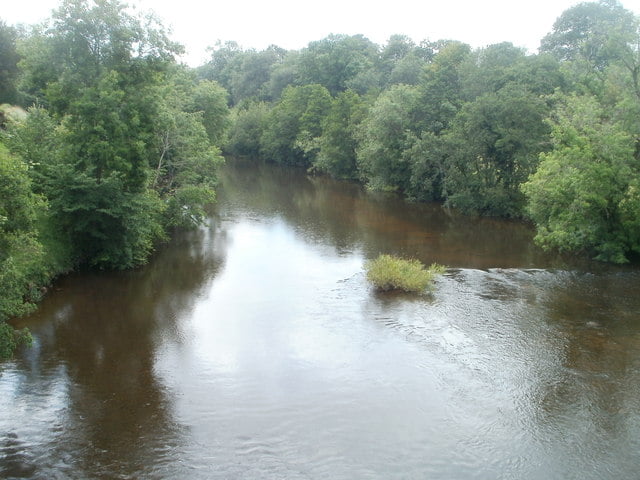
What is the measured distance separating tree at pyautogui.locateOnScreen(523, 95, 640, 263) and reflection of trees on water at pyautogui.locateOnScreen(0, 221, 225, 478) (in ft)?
59.4

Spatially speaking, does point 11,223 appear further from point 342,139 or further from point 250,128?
point 250,128

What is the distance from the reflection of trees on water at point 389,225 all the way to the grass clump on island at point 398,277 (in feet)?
16.7

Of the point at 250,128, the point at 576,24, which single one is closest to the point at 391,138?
the point at 576,24

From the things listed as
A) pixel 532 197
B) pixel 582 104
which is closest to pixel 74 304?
pixel 532 197

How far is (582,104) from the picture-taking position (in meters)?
29.4

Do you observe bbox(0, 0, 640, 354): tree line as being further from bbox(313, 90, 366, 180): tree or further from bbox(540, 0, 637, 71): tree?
bbox(540, 0, 637, 71): tree

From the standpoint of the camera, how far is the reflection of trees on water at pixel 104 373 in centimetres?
1223

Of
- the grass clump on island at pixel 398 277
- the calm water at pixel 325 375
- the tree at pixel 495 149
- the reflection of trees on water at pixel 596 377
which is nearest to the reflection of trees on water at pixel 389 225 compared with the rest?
the tree at pixel 495 149

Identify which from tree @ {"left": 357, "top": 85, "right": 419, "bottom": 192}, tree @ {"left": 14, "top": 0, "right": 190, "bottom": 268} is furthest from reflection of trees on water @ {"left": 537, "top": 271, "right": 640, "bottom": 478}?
tree @ {"left": 357, "top": 85, "right": 419, "bottom": 192}

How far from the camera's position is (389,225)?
38.3 meters

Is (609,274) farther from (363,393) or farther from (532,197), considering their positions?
(363,393)

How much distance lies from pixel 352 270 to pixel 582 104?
15.4 meters

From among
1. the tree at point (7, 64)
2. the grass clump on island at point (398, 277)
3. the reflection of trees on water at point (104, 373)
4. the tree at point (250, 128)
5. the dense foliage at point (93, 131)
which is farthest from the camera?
the tree at point (250, 128)

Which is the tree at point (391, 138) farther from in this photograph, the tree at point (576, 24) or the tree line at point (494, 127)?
the tree at point (576, 24)
